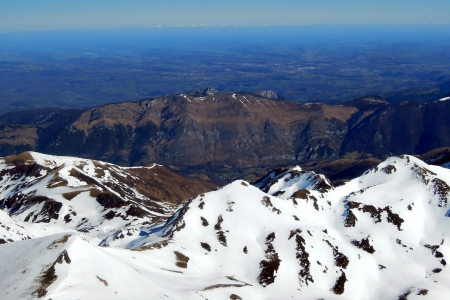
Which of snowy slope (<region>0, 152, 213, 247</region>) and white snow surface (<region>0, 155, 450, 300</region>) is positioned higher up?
white snow surface (<region>0, 155, 450, 300</region>)

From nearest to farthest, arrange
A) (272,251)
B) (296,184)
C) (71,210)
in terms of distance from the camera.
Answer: (272,251) → (296,184) → (71,210)

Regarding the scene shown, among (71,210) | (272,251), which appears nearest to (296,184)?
(272,251)

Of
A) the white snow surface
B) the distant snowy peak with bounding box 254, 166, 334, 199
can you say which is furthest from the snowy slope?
the distant snowy peak with bounding box 254, 166, 334, 199

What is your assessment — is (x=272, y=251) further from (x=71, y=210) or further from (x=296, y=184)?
(x=71, y=210)

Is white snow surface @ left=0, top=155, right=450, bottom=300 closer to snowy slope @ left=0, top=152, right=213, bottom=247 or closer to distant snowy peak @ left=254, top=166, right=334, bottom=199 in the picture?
distant snowy peak @ left=254, top=166, right=334, bottom=199

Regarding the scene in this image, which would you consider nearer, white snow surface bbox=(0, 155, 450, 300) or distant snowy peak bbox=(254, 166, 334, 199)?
white snow surface bbox=(0, 155, 450, 300)

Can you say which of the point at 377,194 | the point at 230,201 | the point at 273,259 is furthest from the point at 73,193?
the point at 377,194

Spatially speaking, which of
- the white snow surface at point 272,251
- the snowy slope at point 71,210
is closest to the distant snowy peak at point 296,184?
the white snow surface at point 272,251

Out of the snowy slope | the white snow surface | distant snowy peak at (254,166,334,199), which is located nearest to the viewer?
the white snow surface

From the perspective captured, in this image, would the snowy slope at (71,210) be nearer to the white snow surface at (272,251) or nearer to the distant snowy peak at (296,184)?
the white snow surface at (272,251)
